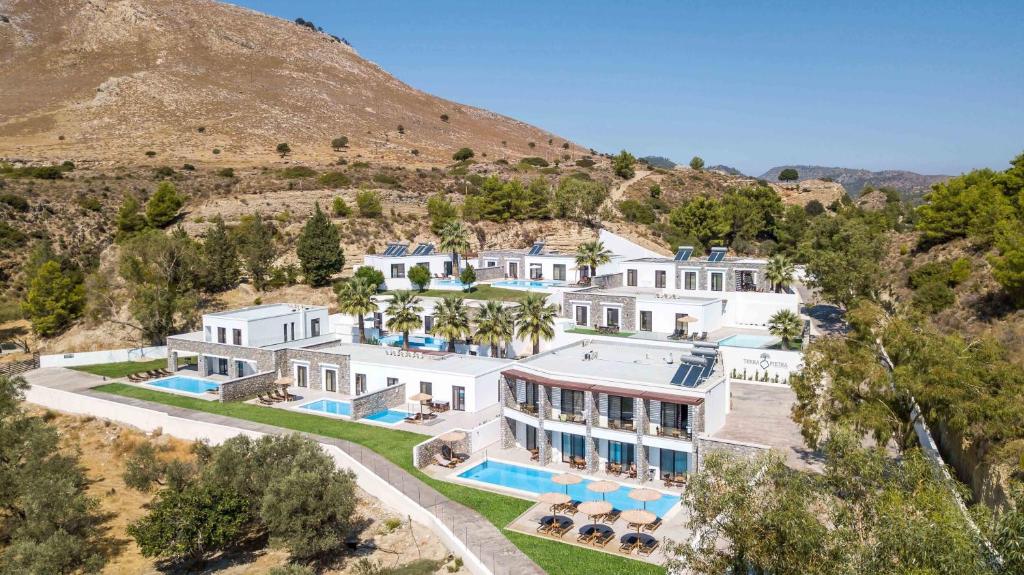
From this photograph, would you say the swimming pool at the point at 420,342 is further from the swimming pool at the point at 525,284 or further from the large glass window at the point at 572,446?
the large glass window at the point at 572,446

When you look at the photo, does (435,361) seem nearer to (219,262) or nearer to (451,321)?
(451,321)

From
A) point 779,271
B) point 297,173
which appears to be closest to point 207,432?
point 779,271

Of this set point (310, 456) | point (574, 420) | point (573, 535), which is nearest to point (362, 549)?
point (310, 456)

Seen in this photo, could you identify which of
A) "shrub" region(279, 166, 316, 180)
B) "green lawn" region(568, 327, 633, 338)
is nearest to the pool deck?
"green lawn" region(568, 327, 633, 338)

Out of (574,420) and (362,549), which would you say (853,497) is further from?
(362,549)

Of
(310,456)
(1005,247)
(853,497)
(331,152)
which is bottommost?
(310,456)

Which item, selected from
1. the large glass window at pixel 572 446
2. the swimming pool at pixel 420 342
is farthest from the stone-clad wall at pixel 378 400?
the large glass window at pixel 572 446
